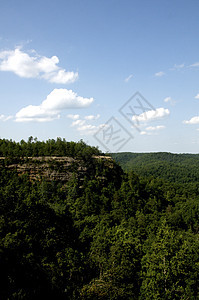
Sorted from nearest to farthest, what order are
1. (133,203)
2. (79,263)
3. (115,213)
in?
(79,263) → (115,213) → (133,203)

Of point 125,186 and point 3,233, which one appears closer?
point 3,233

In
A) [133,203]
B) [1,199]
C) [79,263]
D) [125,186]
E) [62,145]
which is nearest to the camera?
[79,263]

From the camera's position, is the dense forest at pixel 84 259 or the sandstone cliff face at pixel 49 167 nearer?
the dense forest at pixel 84 259

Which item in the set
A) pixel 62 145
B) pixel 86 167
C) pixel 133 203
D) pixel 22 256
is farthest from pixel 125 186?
pixel 22 256

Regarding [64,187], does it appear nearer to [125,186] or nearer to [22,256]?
[125,186]

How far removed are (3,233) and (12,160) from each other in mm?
55516

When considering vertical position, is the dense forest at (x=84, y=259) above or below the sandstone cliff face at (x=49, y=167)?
below

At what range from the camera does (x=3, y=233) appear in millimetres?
23578

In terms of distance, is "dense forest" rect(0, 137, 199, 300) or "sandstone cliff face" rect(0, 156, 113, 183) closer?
"dense forest" rect(0, 137, 199, 300)

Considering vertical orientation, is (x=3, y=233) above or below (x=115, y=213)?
above

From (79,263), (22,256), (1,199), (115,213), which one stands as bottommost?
(115,213)

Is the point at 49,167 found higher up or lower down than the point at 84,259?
higher up

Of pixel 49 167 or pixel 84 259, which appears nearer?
pixel 84 259

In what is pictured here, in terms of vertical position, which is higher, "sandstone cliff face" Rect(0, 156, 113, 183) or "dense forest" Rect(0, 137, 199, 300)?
"sandstone cliff face" Rect(0, 156, 113, 183)
